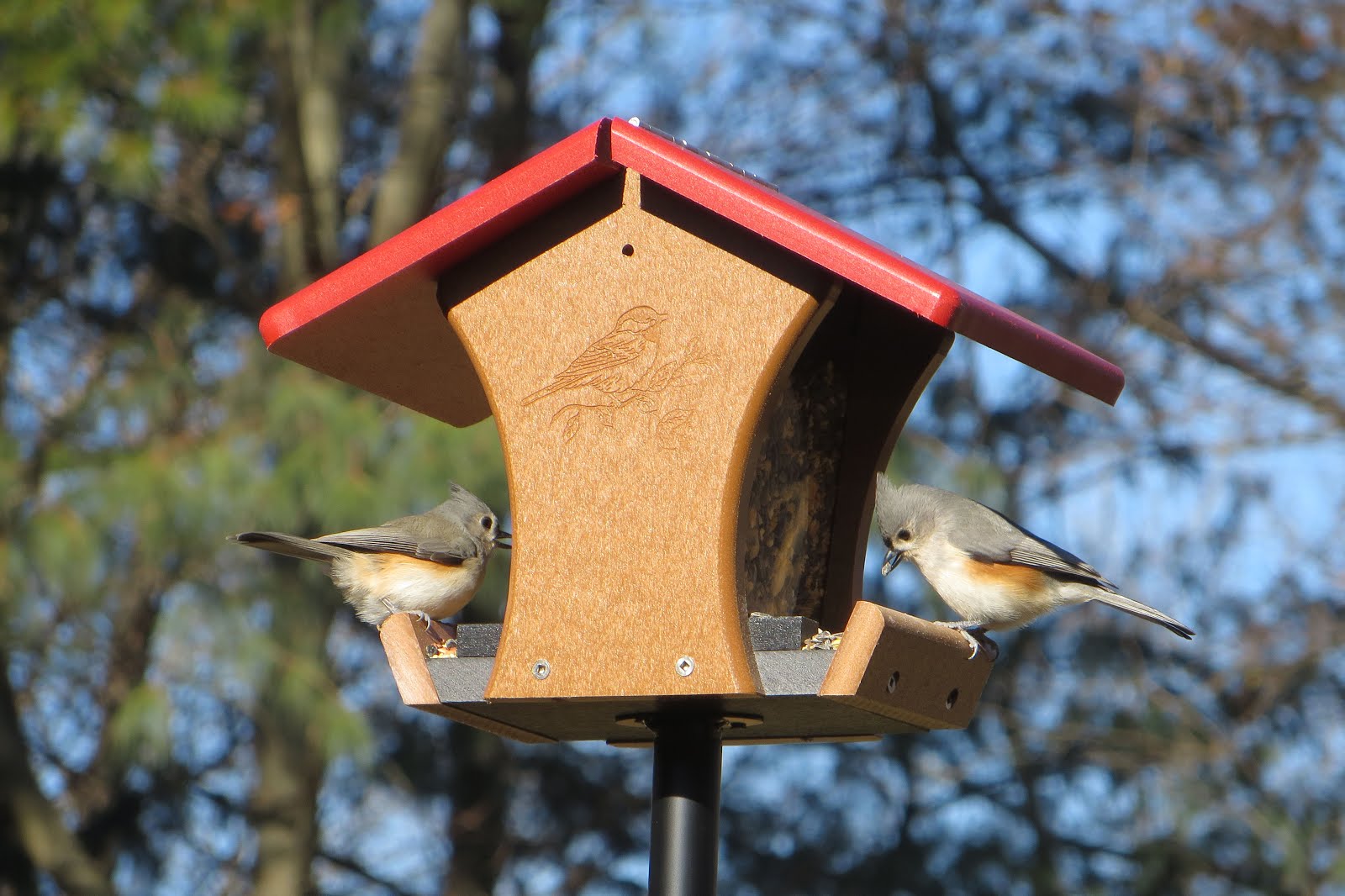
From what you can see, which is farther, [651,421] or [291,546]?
[291,546]

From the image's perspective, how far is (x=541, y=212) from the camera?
332cm

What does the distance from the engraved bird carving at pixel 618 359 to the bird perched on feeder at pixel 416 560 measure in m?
0.97

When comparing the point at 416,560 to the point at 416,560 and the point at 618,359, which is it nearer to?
the point at 416,560

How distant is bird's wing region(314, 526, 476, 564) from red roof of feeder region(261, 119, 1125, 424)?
0.42 meters

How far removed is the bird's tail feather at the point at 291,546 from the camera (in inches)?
138

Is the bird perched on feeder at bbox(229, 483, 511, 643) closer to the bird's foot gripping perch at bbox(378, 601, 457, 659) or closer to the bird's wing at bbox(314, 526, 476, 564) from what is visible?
the bird's wing at bbox(314, 526, 476, 564)

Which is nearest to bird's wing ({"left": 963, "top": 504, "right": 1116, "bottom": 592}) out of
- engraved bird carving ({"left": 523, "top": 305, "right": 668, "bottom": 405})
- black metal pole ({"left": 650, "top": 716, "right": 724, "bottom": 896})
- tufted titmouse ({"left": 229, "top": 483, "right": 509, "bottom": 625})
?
black metal pole ({"left": 650, "top": 716, "right": 724, "bottom": 896})

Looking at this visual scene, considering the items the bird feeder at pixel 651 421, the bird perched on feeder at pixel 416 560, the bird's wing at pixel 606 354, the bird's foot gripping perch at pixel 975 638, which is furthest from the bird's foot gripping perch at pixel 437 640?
the bird's foot gripping perch at pixel 975 638

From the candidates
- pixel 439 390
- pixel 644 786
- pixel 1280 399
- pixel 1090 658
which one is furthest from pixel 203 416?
pixel 1280 399

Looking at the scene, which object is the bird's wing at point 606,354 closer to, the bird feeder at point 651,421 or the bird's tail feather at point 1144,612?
the bird feeder at point 651,421

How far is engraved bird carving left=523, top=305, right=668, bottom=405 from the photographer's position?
10.2 feet

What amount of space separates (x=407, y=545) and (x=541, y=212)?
1.07 meters

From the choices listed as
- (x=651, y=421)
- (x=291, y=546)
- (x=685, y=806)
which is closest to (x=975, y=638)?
(x=685, y=806)

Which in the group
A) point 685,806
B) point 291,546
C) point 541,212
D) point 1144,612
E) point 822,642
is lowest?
point 685,806
